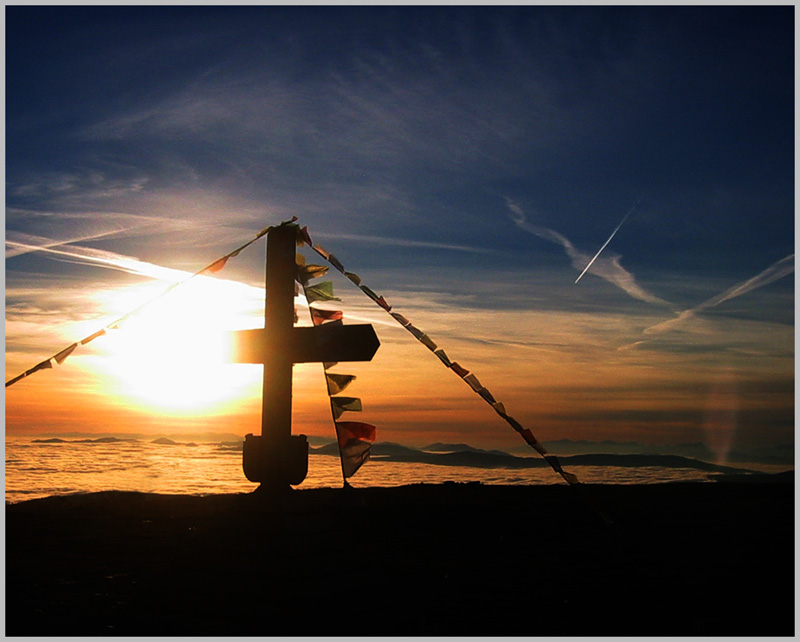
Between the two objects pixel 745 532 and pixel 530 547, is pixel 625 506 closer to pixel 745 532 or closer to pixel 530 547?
pixel 745 532

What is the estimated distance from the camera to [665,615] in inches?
Answer: 271

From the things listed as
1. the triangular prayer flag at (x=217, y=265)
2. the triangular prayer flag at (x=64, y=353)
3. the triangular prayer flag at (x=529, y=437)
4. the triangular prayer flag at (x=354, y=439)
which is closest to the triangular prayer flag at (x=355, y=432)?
the triangular prayer flag at (x=354, y=439)

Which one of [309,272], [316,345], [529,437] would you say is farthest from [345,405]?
[529,437]

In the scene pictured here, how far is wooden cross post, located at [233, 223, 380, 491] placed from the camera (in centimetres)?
967

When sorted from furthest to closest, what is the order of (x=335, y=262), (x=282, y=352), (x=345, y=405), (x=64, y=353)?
(x=64, y=353) < (x=335, y=262) < (x=345, y=405) < (x=282, y=352)

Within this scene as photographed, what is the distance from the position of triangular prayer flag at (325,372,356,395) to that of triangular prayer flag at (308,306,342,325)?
83 cm

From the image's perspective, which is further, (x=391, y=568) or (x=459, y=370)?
(x=459, y=370)

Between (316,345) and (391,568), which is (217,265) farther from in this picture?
(391,568)

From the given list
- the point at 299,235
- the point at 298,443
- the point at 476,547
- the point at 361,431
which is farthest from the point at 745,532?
the point at 299,235

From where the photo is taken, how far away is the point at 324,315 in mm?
10727

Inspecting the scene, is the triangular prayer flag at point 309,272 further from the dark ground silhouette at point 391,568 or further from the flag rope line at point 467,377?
the dark ground silhouette at point 391,568

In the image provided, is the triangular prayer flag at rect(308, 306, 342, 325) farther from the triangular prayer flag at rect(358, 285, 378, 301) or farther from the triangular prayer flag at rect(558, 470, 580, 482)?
the triangular prayer flag at rect(558, 470, 580, 482)

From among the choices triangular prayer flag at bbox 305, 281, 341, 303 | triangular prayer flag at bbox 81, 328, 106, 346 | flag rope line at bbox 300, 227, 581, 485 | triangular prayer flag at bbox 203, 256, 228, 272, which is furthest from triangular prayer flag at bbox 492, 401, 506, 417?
triangular prayer flag at bbox 81, 328, 106, 346

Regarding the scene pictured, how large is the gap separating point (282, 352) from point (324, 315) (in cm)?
103
